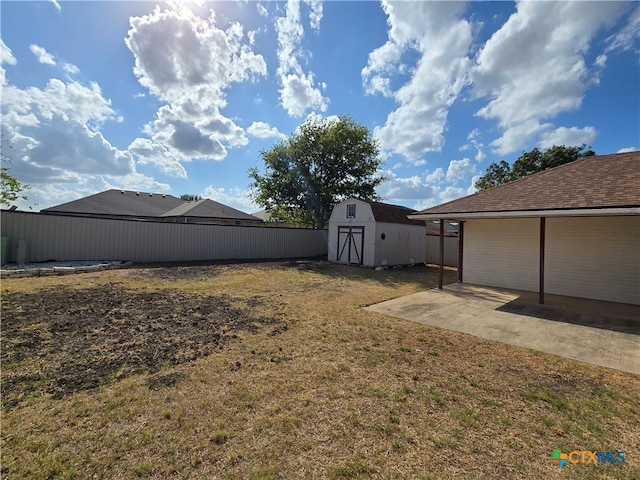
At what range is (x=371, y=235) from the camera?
45.3 ft

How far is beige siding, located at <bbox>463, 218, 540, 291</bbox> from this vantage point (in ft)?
27.2

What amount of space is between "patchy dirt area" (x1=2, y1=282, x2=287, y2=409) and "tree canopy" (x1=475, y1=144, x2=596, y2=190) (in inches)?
897

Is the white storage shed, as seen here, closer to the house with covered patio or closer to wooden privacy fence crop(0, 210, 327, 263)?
wooden privacy fence crop(0, 210, 327, 263)

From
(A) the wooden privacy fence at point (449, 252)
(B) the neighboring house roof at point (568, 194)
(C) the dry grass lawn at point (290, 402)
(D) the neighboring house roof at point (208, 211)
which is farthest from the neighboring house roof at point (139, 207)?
(B) the neighboring house roof at point (568, 194)

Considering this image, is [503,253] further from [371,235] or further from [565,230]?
[371,235]

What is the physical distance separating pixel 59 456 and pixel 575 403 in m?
4.27

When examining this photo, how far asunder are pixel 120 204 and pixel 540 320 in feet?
92.1

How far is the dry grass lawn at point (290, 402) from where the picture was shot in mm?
1886

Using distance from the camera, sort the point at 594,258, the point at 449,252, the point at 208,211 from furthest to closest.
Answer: the point at 208,211
the point at 449,252
the point at 594,258

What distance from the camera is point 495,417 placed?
2.42 meters

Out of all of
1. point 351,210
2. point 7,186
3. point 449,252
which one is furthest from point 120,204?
point 449,252

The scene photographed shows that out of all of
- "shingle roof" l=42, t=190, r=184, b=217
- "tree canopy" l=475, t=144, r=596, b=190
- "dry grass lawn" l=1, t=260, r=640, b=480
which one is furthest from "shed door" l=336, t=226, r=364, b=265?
"shingle roof" l=42, t=190, r=184, b=217

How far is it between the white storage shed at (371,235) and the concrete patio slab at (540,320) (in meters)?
6.20

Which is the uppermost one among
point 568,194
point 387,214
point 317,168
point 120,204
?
point 317,168
